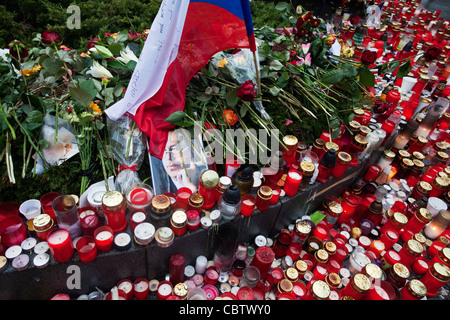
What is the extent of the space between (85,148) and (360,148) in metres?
2.20

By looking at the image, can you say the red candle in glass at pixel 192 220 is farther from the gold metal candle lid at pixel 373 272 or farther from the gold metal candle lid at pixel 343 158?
the gold metal candle lid at pixel 343 158

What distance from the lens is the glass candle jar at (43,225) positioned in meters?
1.35

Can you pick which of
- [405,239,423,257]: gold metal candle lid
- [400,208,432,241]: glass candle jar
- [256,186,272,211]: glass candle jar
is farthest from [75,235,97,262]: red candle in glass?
[400,208,432,241]: glass candle jar

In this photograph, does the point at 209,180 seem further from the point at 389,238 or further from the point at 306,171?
the point at 389,238

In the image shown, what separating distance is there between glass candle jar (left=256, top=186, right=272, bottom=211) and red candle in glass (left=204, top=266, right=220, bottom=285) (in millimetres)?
532

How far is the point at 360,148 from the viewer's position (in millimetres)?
2350

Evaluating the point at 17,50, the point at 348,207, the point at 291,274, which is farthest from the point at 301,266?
the point at 17,50

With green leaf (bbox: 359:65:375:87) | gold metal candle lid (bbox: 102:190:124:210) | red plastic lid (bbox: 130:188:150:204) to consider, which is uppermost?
green leaf (bbox: 359:65:375:87)

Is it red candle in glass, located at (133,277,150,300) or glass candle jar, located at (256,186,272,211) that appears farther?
glass candle jar, located at (256,186,272,211)

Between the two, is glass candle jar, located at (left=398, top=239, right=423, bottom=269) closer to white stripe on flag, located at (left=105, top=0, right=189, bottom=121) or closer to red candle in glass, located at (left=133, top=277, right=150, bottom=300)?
red candle in glass, located at (left=133, top=277, right=150, bottom=300)

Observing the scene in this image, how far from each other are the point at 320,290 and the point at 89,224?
4.56 feet

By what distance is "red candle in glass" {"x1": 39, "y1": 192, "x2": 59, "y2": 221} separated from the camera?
1.51 m

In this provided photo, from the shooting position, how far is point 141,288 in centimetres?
165

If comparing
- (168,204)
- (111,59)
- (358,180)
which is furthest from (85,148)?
(358,180)
